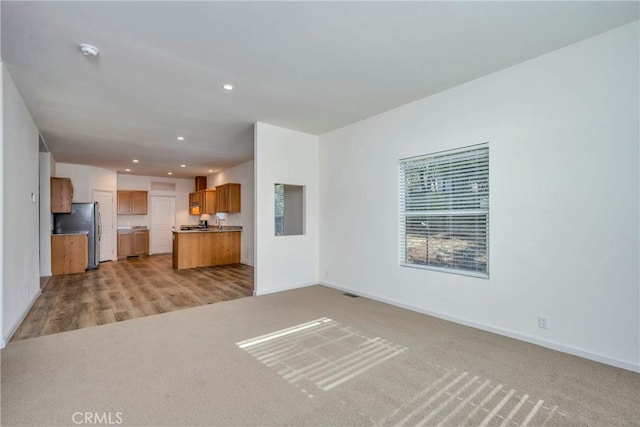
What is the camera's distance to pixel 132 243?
9.62 metres

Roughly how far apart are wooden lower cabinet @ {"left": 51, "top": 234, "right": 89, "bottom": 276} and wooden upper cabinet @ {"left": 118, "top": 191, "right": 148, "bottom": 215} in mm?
2949

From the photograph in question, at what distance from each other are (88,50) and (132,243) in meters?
8.31

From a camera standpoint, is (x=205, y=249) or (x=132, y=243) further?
(x=132, y=243)

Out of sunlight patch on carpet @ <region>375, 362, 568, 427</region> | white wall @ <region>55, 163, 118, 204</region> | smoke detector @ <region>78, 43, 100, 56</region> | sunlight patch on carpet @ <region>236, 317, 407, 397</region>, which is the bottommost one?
sunlight patch on carpet @ <region>236, 317, 407, 397</region>

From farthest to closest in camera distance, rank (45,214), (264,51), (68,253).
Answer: (68,253)
(45,214)
(264,51)

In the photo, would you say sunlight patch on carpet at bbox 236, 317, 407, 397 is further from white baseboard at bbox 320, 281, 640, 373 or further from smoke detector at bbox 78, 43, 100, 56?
smoke detector at bbox 78, 43, 100, 56

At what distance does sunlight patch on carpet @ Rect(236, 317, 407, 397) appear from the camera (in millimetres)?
2424

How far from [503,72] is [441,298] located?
268 centimetres

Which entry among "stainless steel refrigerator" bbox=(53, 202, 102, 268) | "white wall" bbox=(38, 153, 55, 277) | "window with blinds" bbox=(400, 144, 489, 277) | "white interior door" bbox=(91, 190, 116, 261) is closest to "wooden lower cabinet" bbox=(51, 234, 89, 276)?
"white wall" bbox=(38, 153, 55, 277)

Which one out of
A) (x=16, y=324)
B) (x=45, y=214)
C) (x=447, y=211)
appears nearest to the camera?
(x=16, y=324)

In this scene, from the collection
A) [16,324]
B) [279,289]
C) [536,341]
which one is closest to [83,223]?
[16,324]

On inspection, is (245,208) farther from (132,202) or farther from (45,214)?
(132,202)

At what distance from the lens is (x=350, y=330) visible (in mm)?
3377

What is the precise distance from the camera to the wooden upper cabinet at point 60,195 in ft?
22.2
